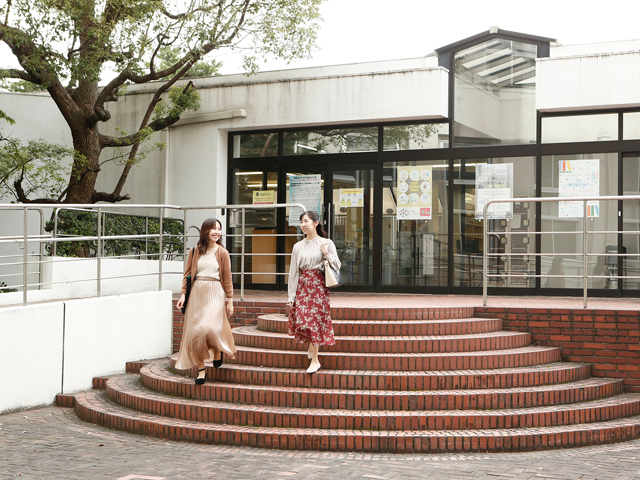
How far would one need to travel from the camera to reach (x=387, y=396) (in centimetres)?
637

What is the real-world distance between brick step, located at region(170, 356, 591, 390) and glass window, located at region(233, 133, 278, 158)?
21.0 feet

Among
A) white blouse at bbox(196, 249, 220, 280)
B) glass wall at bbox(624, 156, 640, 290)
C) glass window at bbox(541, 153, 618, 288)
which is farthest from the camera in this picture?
glass window at bbox(541, 153, 618, 288)

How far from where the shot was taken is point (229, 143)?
43.4 ft

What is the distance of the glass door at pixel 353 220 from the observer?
1204 cm

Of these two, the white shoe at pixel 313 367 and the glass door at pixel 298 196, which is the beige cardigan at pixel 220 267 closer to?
the white shoe at pixel 313 367

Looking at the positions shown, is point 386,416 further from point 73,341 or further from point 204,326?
point 73,341

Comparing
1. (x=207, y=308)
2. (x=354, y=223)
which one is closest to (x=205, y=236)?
(x=207, y=308)

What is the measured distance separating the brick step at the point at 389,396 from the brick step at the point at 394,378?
79 mm

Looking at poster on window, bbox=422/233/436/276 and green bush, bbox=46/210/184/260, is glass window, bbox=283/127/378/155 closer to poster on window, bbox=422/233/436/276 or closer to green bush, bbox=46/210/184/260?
poster on window, bbox=422/233/436/276

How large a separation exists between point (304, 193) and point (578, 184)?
465 centimetres

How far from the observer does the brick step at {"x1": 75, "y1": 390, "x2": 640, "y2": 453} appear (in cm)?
585

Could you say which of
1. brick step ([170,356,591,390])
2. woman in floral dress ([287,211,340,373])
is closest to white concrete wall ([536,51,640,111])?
brick step ([170,356,591,390])

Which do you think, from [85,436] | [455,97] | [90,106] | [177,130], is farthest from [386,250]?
[85,436]

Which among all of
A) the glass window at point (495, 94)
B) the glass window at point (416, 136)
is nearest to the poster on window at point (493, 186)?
the glass window at point (495, 94)
